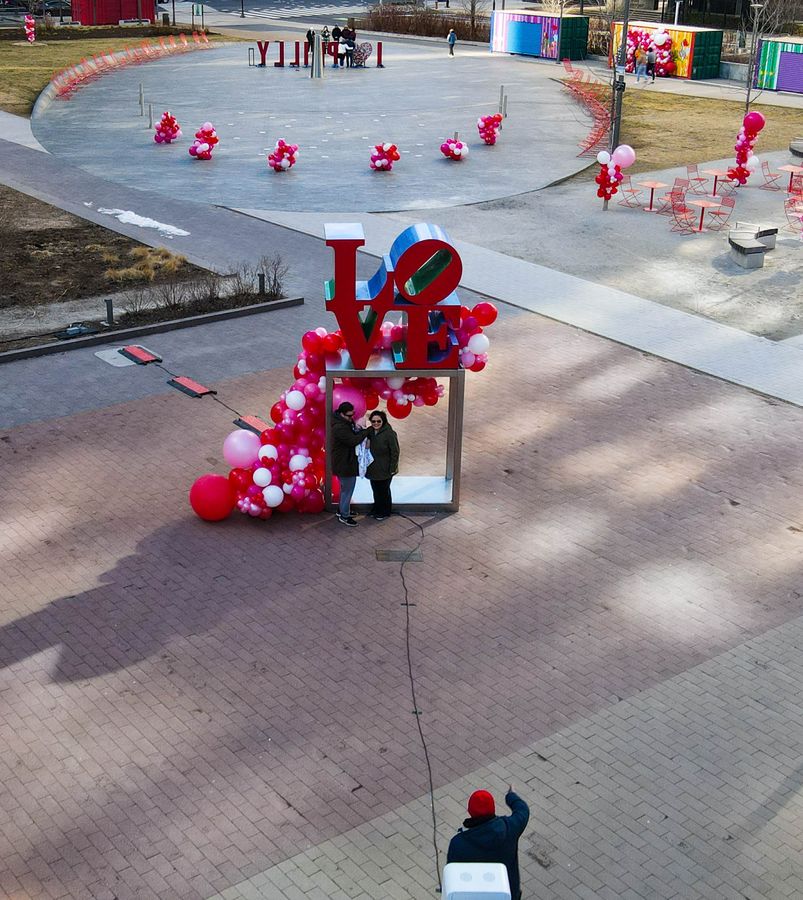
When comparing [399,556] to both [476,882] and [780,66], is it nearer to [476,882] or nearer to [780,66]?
[476,882]

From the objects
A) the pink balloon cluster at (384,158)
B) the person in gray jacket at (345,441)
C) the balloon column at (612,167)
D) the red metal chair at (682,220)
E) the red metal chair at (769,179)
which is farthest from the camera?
the pink balloon cluster at (384,158)

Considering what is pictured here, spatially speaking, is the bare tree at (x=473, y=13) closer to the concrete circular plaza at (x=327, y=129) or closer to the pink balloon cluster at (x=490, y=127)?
the concrete circular plaza at (x=327, y=129)

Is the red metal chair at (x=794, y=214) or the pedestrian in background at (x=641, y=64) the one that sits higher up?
Answer: the pedestrian in background at (x=641, y=64)

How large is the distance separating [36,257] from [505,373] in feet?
33.5

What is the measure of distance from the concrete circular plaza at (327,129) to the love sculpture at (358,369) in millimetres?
14599

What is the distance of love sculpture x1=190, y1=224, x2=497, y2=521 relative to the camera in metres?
12.7

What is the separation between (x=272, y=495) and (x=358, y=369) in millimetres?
1664

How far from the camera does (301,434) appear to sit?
43.7ft

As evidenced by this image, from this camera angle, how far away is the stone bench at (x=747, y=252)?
23094 millimetres

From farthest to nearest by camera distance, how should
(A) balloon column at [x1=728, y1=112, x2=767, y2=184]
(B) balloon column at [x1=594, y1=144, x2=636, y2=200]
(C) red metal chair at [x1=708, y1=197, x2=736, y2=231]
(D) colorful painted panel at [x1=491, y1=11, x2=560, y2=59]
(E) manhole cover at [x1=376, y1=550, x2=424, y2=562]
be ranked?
(D) colorful painted panel at [x1=491, y1=11, x2=560, y2=59], (A) balloon column at [x1=728, y1=112, x2=767, y2=184], (B) balloon column at [x1=594, y1=144, x2=636, y2=200], (C) red metal chair at [x1=708, y1=197, x2=736, y2=231], (E) manhole cover at [x1=376, y1=550, x2=424, y2=562]

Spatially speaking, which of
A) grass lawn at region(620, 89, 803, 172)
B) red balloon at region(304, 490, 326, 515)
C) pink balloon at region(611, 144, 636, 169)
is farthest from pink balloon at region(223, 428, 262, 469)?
grass lawn at region(620, 89, 803, 172)

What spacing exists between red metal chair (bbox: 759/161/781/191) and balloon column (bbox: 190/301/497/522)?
1919 cm

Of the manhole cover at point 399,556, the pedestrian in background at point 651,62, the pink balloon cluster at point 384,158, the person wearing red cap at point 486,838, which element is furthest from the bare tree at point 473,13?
the person wearing red cap at point 486,838

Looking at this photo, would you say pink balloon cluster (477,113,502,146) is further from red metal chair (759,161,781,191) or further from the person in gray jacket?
the person in gray jacket
